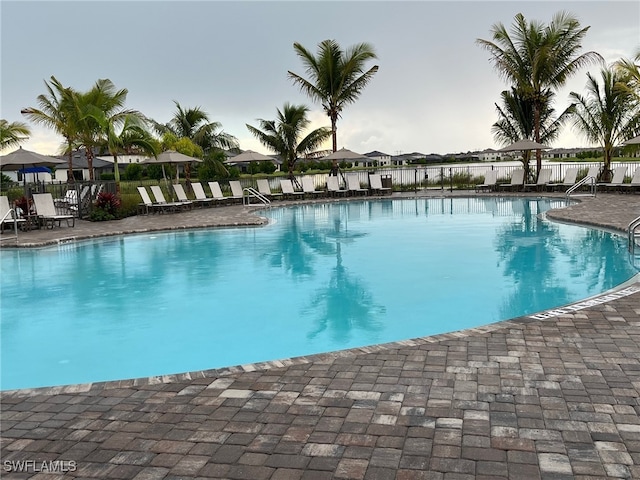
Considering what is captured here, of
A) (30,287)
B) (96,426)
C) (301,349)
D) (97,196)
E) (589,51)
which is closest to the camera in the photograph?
(96,426)

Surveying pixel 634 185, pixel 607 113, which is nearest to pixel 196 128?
pixel 607 113

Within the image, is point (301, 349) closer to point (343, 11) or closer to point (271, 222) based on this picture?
point (271, 222)

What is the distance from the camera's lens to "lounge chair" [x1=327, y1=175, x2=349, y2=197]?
932 inches

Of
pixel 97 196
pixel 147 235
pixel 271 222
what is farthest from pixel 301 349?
pixel 97 196

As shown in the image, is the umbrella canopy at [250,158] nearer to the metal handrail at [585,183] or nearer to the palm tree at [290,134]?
the palm tree at [290,134]

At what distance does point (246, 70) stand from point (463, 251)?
1601 centimetres

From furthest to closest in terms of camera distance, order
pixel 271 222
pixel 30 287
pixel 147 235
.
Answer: pixel 271 222 < pixel 147 235 < pixel 30 287

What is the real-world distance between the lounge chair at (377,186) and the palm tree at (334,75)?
2280 mm

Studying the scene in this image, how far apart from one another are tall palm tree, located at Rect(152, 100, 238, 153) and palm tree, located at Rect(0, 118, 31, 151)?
5.33m

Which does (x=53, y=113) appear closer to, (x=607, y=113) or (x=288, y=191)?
(x=288, y=191)

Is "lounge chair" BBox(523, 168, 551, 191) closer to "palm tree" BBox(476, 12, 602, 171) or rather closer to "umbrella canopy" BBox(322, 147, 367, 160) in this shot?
"palm tree" BBox(476, 12, 602, 171)

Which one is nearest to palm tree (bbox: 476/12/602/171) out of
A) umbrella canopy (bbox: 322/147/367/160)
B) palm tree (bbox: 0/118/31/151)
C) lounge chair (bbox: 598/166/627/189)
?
lounge chair (bbox: 598/166/627/189)

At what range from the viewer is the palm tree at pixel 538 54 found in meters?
21.9

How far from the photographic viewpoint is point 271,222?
16.2 metres
